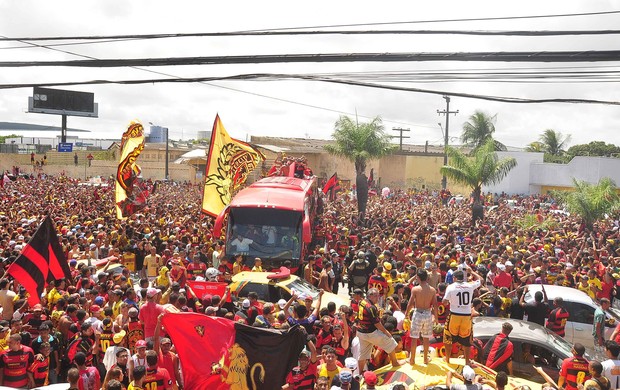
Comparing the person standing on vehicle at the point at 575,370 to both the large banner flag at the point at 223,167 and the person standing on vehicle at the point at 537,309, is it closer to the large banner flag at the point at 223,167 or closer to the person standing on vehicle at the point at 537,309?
the person standing on vehicle at the point at 537,309

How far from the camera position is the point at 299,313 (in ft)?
28.9

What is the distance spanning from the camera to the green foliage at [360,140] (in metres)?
30.9

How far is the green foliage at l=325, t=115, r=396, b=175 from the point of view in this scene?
30.9m

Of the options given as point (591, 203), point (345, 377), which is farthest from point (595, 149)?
point (345, 377)

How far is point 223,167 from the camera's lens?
59.4 feet

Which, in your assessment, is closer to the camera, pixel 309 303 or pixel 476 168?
pixel 309 303

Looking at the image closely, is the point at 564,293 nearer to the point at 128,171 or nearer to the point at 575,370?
the point at 575,370

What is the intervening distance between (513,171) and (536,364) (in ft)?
134

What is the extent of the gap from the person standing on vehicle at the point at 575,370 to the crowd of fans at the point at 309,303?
0.05 feet

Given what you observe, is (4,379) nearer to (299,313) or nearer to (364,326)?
(299,313)

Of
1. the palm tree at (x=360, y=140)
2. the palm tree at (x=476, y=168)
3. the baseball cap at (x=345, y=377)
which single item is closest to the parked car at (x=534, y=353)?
the baseball cap at (x=345, y=377)

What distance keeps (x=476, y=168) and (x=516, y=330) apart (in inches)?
743

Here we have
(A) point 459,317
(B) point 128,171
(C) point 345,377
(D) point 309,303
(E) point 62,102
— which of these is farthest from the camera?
(E) point 62,102

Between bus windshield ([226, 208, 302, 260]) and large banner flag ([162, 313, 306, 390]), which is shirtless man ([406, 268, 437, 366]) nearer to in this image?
large banner flag ([162, 313, 306, 390])
